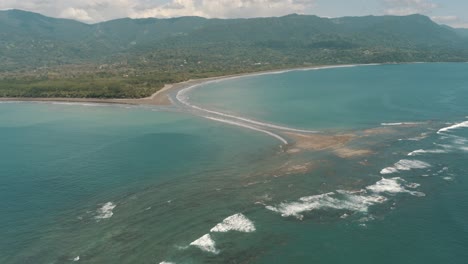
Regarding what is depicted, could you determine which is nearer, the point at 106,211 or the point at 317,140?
the point at 106,211

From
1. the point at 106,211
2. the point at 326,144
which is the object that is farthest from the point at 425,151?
the point at 106,211

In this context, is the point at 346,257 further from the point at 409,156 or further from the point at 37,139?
the point at 37,139

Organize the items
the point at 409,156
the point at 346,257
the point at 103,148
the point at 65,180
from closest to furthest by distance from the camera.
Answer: the point at 346,257 < the point at 65,180 < the point at 409,156 < the point at 103,148

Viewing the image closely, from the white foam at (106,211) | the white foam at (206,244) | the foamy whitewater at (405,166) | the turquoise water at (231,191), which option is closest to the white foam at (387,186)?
the turquoise water at (231,191)

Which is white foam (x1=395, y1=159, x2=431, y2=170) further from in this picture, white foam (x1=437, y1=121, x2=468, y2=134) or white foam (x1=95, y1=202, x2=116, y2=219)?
white foam (x1=95, y1=202, x2=116, y2=219)

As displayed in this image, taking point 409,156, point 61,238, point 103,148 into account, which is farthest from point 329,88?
point 61,238

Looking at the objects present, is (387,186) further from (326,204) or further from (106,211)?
(106,211)
